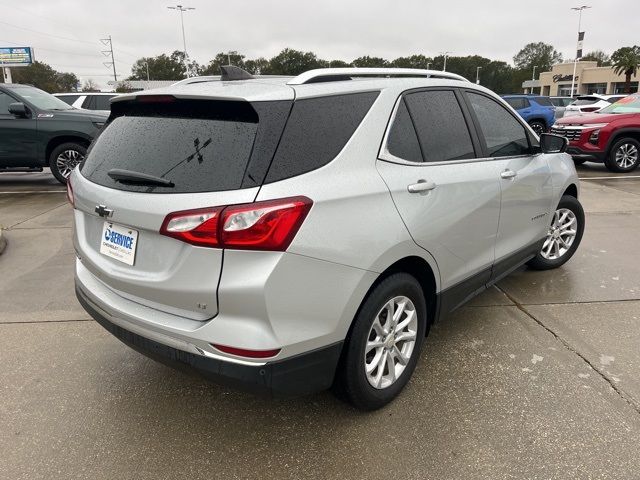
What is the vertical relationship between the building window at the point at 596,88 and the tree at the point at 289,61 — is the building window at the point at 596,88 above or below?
below

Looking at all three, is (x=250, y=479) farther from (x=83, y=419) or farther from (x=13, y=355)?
(x=13, y=355)

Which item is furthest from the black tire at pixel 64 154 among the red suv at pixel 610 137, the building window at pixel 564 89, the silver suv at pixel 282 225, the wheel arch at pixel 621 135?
the building window at pixel 564 89

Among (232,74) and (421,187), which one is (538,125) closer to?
(421,187)

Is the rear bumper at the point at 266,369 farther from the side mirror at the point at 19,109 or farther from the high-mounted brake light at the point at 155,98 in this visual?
the side mirror at the point at 19,109

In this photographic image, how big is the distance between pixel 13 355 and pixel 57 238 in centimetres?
297

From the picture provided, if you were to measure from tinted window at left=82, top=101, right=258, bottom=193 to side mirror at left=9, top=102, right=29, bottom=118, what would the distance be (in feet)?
24.2

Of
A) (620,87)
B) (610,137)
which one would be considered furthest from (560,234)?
(620,87)

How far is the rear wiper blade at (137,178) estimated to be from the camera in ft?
6.97

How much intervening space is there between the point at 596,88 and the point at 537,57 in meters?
59.0

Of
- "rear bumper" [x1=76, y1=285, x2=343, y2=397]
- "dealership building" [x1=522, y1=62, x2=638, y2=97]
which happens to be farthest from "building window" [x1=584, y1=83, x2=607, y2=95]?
"rear bumper" [x1=76, y1=285, x2=343, y2=397]

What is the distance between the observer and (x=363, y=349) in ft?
7.79

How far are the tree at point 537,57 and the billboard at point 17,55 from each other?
114 metres

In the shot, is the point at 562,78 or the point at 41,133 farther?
the point at 562,78

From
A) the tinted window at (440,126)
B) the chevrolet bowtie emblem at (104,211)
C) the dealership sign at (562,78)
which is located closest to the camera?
the chevrolet bowtie emblem at (104,211)
